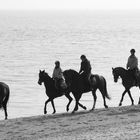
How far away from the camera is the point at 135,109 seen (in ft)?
76.8

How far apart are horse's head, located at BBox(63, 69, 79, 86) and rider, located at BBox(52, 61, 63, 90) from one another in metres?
0.33

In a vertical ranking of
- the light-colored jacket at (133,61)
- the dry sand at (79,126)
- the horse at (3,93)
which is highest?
the light-colored jacket at (133,61)

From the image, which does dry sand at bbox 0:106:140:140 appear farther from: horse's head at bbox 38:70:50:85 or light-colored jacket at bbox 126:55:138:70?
light-colored jacket at bbox 126:55:138:70

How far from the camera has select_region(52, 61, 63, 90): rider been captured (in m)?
23.1

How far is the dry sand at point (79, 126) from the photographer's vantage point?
707 inches

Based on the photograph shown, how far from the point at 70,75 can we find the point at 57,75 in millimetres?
583

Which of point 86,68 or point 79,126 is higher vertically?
point 86,68

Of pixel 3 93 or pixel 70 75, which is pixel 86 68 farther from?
pixel 3 93

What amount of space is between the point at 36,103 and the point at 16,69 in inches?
743

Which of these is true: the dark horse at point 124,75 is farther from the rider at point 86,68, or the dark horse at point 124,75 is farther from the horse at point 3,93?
the horse at point 3,93

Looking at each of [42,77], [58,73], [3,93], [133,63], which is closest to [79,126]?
[58,73]

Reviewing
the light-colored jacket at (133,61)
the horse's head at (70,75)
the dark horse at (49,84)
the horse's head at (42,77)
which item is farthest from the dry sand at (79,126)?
the light-colored jacket at (133,61)

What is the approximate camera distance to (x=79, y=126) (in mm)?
19750

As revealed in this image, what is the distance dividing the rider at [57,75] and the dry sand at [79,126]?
1.44 m
